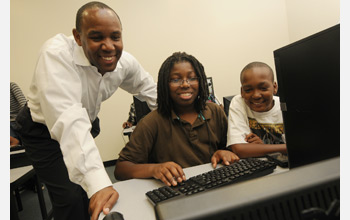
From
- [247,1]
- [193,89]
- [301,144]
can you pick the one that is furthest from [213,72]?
[301,144]

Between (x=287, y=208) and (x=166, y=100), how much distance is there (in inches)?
37.6

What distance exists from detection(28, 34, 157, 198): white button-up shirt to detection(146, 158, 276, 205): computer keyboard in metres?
0.22

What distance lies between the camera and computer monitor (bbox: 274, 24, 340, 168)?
44 centimetres

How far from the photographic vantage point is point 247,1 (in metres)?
3.91

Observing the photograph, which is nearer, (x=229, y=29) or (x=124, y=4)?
(x=124, y=4)

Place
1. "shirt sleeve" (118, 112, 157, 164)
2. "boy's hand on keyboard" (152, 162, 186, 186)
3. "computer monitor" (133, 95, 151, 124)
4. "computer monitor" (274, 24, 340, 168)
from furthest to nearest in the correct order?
"computer monitor" (133, 95, 151, 124) < "shirt sleeve" (118, 112, 157, 164) < "boy's hand on keyboard" (152, 162, 186, 186) < "computer monitor" (274, 24, 340, 168)

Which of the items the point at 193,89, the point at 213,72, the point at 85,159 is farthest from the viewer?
the point at 213,72

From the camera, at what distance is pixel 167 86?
1.15m

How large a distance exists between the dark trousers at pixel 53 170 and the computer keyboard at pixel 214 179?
731 millimetres

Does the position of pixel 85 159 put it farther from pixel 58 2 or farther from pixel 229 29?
pixel 229 29

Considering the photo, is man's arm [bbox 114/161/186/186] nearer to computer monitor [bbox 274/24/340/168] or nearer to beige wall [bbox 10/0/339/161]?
computer monitor [bbox 274/24/340/168]

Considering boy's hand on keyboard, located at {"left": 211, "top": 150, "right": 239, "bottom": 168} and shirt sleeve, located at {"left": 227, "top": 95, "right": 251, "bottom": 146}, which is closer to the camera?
boy's hand on keyboard, located at {"left": 211, "top": 150, "right": 239, "bottom": 168}

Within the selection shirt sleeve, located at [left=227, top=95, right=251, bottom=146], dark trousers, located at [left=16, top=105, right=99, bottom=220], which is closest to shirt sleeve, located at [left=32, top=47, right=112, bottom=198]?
dark trousers, located at [left=16, top=105, right=99, bottom=220]

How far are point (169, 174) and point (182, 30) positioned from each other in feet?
10.7
